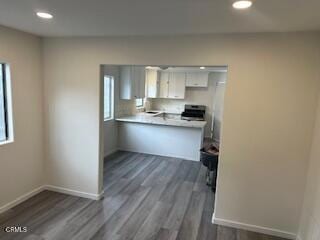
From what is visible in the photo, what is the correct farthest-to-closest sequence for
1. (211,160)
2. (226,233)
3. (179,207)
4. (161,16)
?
1. (211,160)
2. (179,207)
3. (226,233)
4. (161,16)

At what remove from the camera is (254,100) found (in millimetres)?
2691

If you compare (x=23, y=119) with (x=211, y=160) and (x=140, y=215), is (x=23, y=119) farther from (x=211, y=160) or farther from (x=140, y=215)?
(x=211, y=160)

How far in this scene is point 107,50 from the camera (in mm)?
3129

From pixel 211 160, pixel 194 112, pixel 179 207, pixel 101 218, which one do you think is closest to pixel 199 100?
pixel 194 112

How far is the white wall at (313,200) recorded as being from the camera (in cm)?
228

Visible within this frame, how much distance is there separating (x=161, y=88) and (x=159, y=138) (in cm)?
282

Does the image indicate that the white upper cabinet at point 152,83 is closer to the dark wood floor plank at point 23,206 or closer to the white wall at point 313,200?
the dark wood floor plank at point 23,206

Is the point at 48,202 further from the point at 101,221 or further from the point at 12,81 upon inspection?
the point at 12,81

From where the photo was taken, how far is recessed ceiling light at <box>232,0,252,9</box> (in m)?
1.71

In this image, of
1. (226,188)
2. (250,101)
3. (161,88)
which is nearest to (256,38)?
(250,101)

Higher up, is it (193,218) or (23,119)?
(23,119)

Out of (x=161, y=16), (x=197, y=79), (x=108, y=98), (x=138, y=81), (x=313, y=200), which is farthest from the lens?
(x=197, y=79)

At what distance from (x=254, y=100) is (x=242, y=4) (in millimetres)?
1254

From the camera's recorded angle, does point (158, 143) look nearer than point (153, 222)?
No
